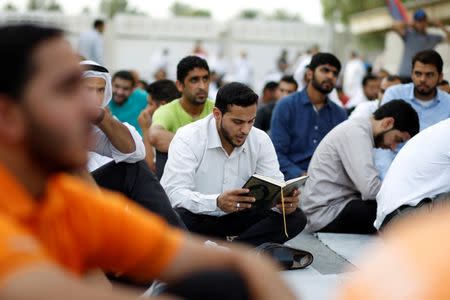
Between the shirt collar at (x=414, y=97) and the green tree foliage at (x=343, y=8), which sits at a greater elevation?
the shirt collar at (x=414, y=97)

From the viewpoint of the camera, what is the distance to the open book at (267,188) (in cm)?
486

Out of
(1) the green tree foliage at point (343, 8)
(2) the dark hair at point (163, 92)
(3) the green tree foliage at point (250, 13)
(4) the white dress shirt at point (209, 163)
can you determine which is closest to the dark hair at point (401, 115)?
(4) the white dress shirt at point (209, 163)

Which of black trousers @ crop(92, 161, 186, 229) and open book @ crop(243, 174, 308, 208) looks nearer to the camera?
black trousers @ crop(92, 161, 186, 229)

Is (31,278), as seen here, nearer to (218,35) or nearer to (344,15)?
(218,35)

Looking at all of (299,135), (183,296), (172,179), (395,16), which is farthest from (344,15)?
(183,296)

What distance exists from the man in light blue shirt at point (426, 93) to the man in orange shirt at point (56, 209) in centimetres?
548

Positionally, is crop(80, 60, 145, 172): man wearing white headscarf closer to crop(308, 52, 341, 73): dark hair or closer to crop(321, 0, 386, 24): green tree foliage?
crop(308, 52, 341, 73): dark hair

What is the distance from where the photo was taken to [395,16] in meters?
12.6

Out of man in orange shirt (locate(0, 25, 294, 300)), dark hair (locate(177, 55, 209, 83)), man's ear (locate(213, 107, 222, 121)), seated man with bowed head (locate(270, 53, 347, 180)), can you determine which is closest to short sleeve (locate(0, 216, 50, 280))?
man in orange shirt (locate(0, 25, 294, 300))

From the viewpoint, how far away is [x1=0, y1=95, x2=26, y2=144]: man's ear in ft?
5.72

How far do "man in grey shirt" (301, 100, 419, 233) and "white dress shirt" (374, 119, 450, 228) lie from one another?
0.74 meters

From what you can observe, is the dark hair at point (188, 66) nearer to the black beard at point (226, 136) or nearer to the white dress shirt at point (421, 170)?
the black beard at point (226, 136)

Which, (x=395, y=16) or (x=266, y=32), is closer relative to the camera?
Result: (x=395, y=16)

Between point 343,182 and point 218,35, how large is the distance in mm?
27786
